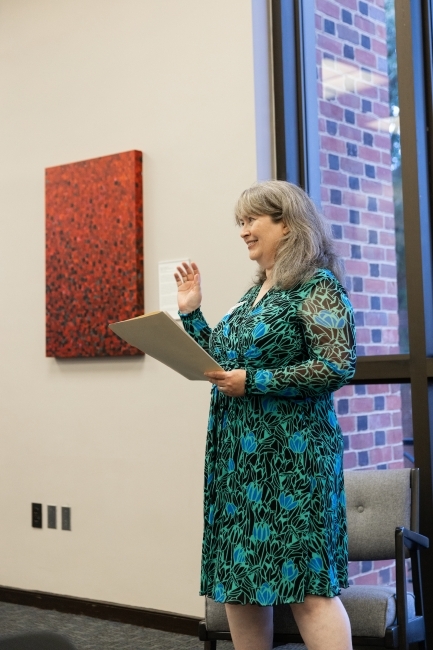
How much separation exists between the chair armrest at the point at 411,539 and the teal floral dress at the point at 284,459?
0.99ft


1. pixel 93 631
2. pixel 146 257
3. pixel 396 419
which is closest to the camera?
pixel 396 419

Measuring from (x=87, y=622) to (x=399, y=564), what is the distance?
6.47ft

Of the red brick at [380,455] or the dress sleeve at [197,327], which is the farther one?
the red brick at [380,455]

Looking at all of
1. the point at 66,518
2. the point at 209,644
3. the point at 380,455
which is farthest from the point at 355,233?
the point at 66,518

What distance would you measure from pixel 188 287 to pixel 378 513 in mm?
995

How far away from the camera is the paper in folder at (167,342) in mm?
2219

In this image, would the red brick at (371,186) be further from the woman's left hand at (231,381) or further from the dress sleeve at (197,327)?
A: the woman's left hand at (231,381)

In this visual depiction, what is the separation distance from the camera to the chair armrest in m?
2.61

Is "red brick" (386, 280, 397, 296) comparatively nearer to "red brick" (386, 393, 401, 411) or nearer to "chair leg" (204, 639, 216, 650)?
"red brick" (386, 393, 401, 411)

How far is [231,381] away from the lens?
2303 mm

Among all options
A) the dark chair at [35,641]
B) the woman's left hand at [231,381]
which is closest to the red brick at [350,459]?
the woman's left hand at [231,381]

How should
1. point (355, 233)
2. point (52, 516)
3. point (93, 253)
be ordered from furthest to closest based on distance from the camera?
1. point (52, 516)
2. point (93, 253)
3. point (355, 233)

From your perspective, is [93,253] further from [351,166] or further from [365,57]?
[365,57]

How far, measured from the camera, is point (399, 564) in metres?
2.57
